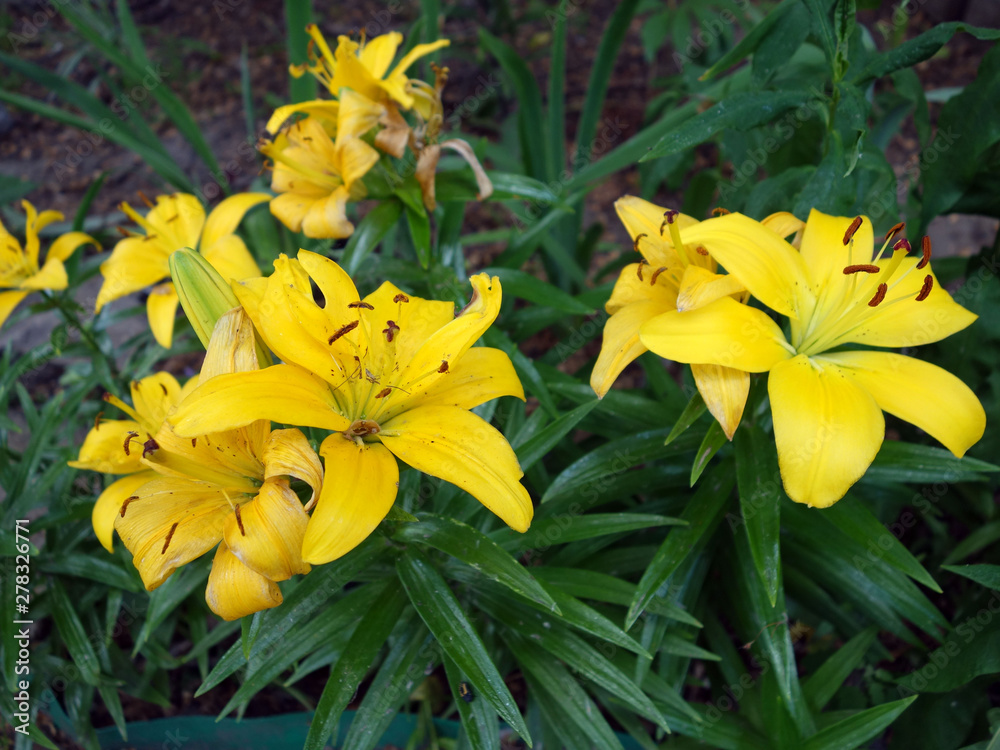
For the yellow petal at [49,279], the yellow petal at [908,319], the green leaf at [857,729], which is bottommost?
the green leaf at [857,729]

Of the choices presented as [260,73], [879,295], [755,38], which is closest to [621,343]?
[879,295]

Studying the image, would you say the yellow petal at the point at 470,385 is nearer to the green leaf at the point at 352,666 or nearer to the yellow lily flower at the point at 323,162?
the green leaf at the point at 352,666

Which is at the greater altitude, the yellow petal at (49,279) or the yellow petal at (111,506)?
the yellow petal at (49,279)

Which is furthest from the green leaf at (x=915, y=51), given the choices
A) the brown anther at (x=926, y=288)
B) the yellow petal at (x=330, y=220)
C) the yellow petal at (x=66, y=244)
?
the yellow petal at (x=66, y=244)

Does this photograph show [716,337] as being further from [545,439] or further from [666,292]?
[545,439]

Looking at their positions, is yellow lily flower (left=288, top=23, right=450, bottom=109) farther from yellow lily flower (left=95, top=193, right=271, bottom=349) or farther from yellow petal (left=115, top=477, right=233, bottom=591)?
yellow petal (left=115, top=477, right=233, bottom=591)

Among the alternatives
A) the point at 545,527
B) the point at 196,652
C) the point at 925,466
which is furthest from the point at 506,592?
the point at 925,466
